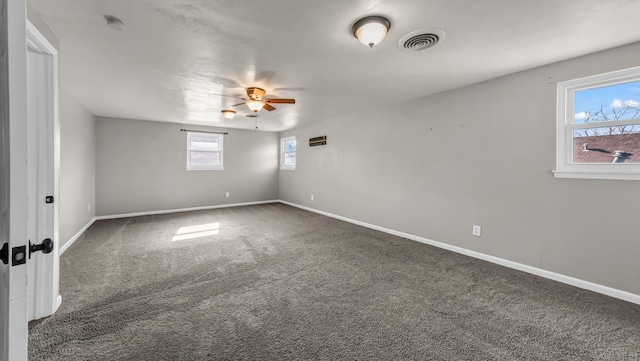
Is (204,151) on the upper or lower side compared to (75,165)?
upper

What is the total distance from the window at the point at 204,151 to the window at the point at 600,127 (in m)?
6.81

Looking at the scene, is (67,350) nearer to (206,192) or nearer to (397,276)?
(397,276)

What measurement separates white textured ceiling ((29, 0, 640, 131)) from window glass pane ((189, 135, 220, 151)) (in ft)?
8.89

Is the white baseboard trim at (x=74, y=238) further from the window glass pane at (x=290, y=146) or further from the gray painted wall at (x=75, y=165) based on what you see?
the window glass pane at (x=290, y=146)

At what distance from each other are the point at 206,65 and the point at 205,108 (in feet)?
6.98

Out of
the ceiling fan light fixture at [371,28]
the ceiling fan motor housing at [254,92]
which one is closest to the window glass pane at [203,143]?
the ceiling fan motor housing at [254,92]

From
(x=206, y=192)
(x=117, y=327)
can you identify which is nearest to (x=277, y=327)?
(x=117, y=327)

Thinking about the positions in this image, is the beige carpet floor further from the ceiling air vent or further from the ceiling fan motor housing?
the ceiling air vent

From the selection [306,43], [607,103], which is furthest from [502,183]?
[306,43]

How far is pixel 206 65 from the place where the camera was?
275cm

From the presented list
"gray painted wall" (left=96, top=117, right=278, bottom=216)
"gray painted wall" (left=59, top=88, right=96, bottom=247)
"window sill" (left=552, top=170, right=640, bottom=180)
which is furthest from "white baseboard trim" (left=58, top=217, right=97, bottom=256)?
"window sill" (left=552, top=170, right=640, bottom=180)

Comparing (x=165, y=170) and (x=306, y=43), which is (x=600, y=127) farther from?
(x=165, y=170)

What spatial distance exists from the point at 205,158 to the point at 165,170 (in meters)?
0.99

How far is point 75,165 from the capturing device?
158 inches
